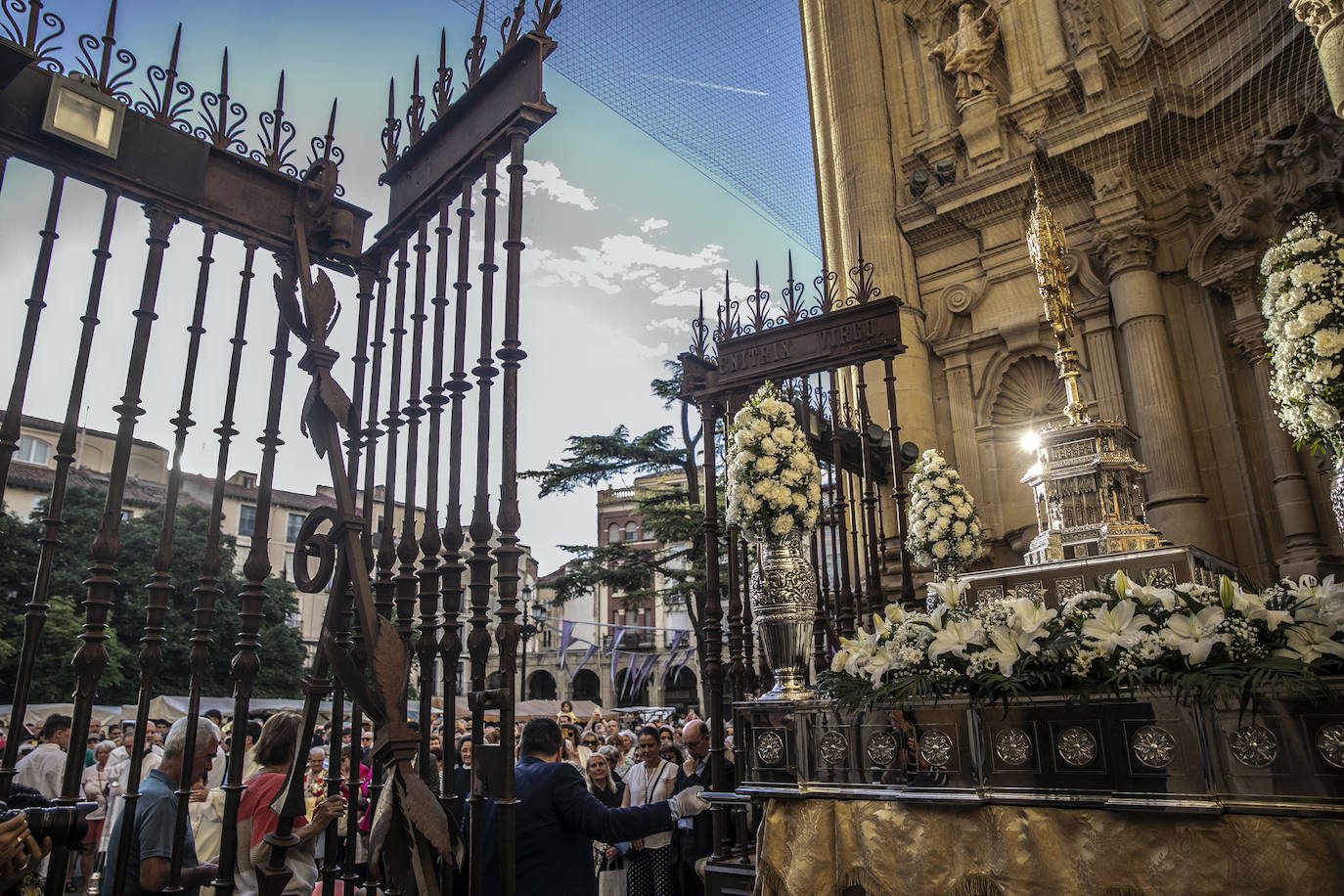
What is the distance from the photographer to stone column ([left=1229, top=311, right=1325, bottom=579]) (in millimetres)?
9133

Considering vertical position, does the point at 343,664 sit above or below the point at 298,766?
above

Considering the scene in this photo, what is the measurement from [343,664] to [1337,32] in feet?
27.8

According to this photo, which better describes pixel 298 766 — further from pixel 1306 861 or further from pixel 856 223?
pixel 856 223

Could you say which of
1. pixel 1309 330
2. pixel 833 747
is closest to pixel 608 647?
pixel 1309 330

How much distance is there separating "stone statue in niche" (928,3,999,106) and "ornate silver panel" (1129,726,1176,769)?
42.8 ft

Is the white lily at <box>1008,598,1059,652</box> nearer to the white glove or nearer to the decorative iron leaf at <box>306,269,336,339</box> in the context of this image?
the white glove

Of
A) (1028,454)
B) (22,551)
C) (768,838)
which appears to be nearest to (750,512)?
(768,838)

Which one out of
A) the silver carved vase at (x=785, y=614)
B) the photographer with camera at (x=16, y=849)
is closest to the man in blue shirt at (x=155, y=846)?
the photographer with camera at (x=16, y=849)

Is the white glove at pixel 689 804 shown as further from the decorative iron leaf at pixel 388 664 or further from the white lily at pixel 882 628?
the decorative iron leaf at pixel 388 664

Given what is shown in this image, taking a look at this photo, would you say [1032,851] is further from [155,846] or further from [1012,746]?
[155,846]

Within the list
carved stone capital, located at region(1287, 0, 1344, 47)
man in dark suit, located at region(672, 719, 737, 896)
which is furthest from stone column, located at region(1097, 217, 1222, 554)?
man in dark suit, located at region(672, 719, 737, 896)

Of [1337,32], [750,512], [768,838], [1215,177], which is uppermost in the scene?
[1215,177]

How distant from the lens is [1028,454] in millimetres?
12102

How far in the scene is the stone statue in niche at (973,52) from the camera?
44.2ft
